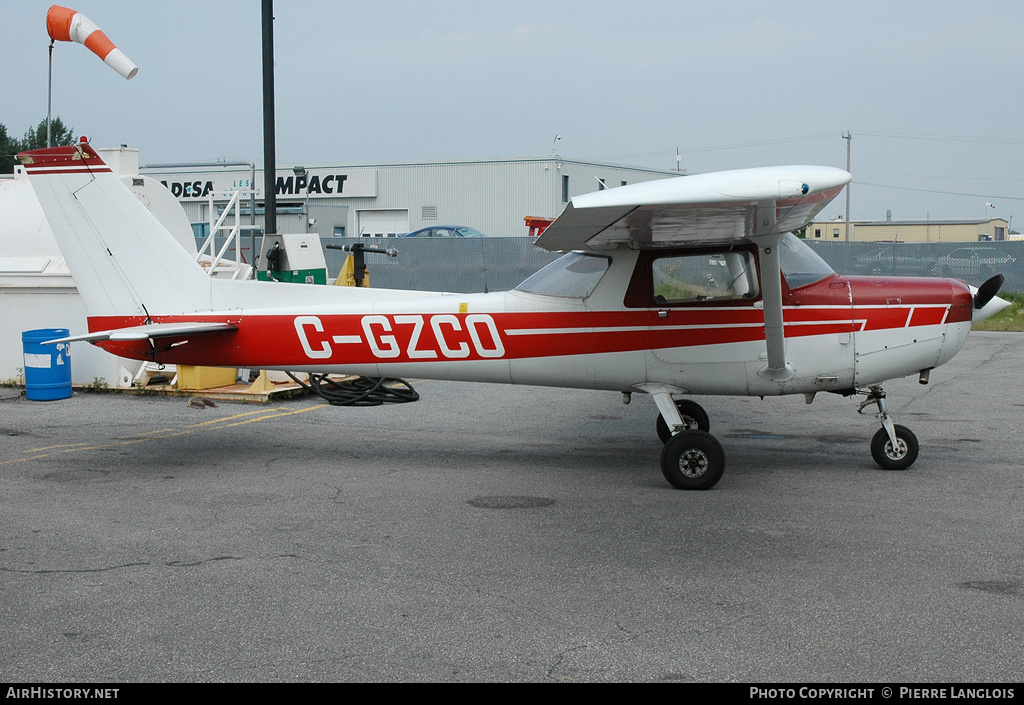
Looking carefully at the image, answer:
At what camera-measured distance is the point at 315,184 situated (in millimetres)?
49688

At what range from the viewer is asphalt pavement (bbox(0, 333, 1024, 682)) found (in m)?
3.94

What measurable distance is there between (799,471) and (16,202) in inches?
458

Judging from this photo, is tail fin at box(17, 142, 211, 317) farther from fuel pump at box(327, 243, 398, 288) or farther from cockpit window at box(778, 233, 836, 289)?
cockpit window at box(778, 233, 836, 289)

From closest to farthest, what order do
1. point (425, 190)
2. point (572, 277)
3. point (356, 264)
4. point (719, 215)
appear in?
point (719, 215)
point (572, 277)
point (356, 264)
point (425, 190)

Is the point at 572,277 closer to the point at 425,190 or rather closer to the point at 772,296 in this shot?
the point at 772,296

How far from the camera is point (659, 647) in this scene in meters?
4.02

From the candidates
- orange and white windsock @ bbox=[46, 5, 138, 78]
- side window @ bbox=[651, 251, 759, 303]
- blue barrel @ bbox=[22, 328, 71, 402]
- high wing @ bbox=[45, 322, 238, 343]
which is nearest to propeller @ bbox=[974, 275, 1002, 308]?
side window @ bbox=[651, 251, 759, 303]

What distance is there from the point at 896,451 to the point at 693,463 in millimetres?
1783

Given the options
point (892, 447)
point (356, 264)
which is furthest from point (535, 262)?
point (892, 447)

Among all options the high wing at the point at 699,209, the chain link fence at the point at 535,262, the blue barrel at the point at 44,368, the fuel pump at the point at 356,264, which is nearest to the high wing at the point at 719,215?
the high wing at the point at 699,209

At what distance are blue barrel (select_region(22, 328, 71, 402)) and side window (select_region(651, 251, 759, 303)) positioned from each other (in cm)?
767

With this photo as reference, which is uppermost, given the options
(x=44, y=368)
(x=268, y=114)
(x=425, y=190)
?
(x=425, y=190)

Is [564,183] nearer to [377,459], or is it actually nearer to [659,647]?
[377,459]
